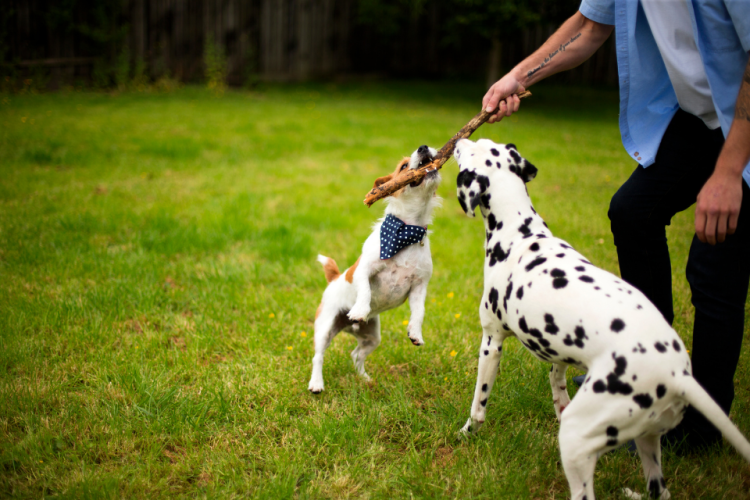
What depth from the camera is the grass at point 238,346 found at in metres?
2.57

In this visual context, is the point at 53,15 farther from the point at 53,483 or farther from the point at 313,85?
the point at 53,483

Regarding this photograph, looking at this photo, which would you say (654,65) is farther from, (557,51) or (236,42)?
(236,42)

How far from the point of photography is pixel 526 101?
52.7ft

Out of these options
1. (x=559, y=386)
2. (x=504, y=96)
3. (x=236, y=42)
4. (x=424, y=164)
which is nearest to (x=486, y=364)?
(x=559, y=386)

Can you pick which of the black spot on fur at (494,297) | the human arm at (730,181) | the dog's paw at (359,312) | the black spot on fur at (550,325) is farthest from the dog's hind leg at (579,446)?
the dog's paw at (359,312)

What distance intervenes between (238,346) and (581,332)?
8.10 feet

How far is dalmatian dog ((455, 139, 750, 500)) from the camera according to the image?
1.90 metres

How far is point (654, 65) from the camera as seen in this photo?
8.69 feet

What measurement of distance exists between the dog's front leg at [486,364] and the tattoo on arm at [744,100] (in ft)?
4.30

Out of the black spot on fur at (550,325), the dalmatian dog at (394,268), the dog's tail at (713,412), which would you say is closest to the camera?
the dog's tail at (713,412)

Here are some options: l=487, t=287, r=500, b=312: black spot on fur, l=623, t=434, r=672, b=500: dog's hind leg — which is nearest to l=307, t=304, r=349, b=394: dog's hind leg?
l=487, t=287, r=500, b=312: black spot on fur

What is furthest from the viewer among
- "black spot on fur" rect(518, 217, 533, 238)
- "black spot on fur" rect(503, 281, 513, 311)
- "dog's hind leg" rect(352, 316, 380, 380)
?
"dog's hind leg" rect(352, 316, 380, 380)

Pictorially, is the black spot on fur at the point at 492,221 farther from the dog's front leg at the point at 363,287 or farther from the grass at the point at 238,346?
the grass at the point at 238,346

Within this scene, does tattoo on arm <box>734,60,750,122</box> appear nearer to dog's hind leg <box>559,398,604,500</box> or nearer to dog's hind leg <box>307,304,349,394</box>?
dog's hind leg <box>559,398,604,500</box>
